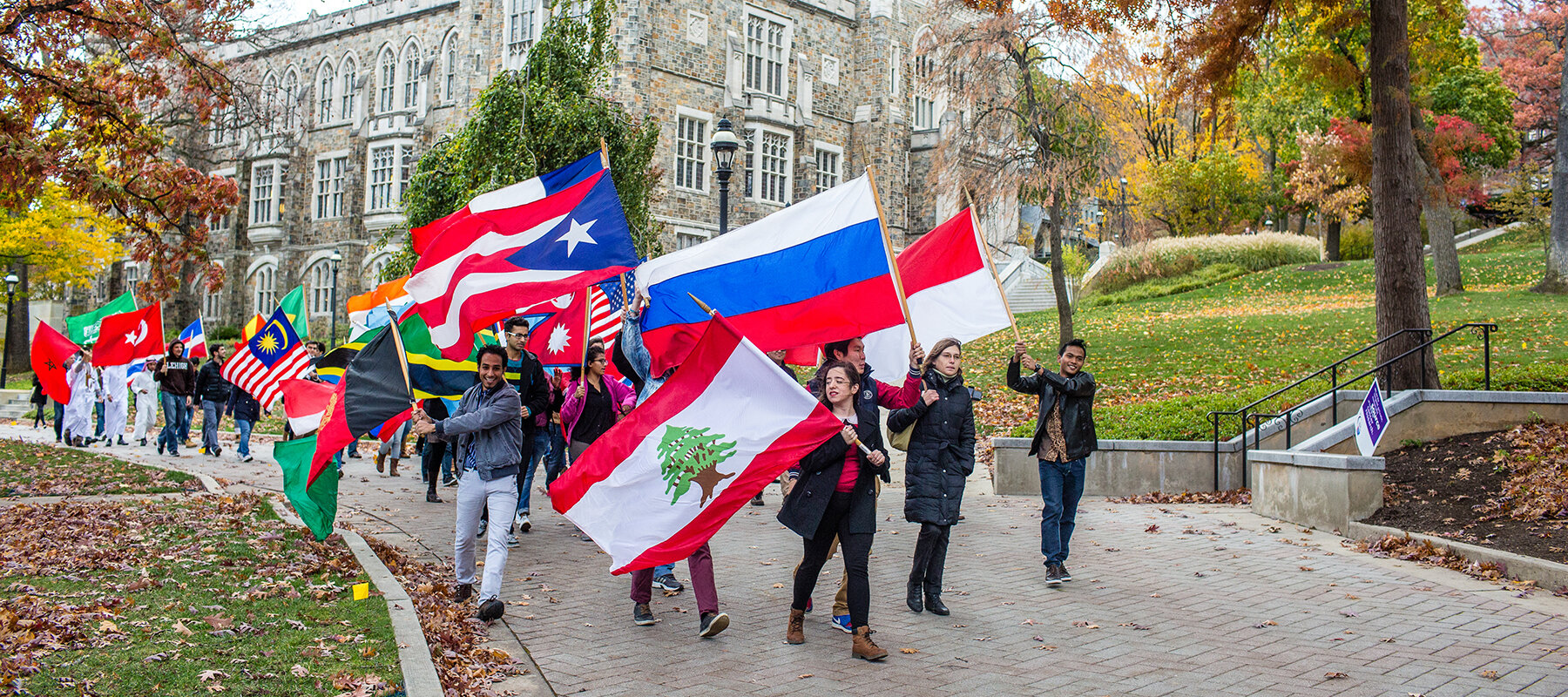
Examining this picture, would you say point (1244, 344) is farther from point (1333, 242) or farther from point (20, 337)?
point (20, 337)

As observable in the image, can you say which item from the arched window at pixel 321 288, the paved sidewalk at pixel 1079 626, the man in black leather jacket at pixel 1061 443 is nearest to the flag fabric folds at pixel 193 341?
the paved sidewalk at pixel 1079 626

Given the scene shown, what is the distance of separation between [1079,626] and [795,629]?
187 cm

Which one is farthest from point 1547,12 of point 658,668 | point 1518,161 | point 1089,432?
point 658,668

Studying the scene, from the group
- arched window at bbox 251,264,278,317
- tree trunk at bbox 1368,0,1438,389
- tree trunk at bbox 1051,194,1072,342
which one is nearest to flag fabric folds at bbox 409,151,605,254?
tree trunk at bbox 1368,0,1438,389

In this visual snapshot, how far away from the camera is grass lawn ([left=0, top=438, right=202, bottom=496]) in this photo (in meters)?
13.3

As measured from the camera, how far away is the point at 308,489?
8.73m

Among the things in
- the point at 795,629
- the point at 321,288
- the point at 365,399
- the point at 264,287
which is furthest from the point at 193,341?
the point at 264,287

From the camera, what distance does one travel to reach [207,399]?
61.1ft

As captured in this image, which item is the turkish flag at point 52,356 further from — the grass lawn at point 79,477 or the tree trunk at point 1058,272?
the tree trunk at point 1058,272

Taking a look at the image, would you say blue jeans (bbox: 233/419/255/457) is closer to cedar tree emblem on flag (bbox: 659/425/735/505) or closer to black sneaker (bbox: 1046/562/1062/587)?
cedar tree emblem on flag (bbox: 659/425/735/505)

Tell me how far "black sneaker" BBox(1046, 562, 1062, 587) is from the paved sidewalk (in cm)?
11

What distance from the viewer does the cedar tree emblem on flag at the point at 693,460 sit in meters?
6.60

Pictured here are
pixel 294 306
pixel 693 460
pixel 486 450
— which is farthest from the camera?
pixel 294 306

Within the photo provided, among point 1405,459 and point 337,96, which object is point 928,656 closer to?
point 1405,459
